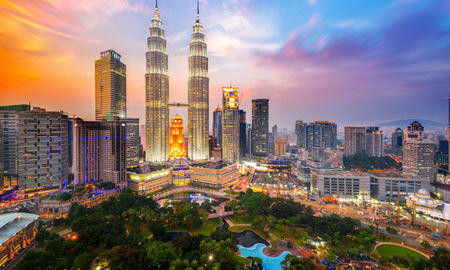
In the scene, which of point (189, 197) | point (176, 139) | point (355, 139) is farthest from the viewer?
point (355, 139)

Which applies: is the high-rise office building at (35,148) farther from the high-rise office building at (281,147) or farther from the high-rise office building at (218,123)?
the high-rise office building at (218,123)

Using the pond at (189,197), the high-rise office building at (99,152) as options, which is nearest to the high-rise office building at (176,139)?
the high-rise office building at (99,152)

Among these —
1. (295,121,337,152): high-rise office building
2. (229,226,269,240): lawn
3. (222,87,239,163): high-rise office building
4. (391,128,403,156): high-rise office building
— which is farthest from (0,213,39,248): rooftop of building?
(391,128,403,156): high-rise office building

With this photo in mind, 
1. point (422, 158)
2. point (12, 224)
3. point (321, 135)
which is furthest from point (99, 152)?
point (321, 135)

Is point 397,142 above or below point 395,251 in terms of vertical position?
above

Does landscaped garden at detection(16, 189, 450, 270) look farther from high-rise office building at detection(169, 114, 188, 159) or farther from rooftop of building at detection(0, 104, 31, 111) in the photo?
high-rise office building at detection(169, 114, 188, 159)

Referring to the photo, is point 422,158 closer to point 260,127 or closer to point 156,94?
point 260,127

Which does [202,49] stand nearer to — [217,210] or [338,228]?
[217,210]
